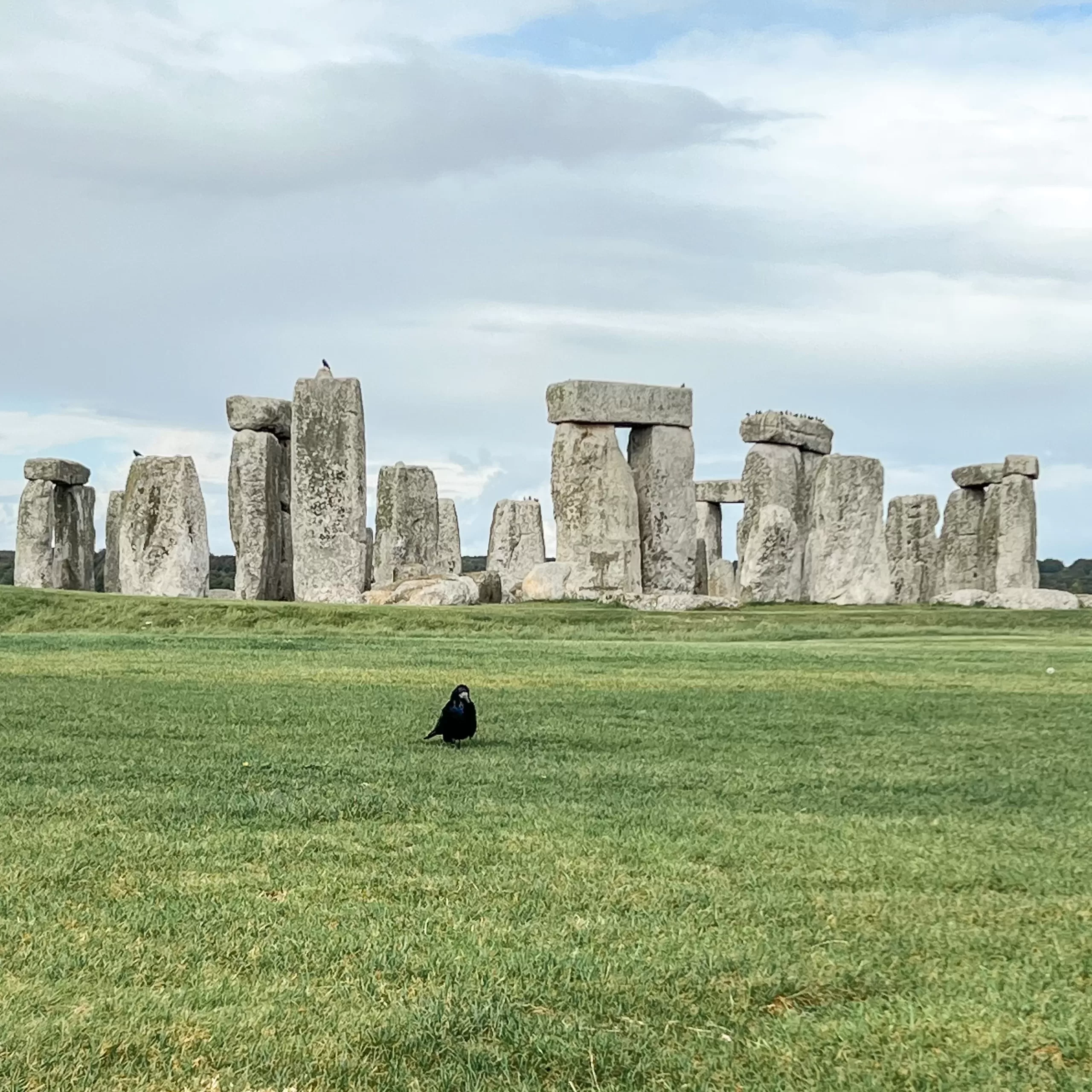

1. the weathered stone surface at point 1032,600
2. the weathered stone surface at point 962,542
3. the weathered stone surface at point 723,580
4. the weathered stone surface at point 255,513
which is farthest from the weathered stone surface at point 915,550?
the weathered stone surface at point 255,513

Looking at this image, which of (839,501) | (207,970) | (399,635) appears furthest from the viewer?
(839,501)

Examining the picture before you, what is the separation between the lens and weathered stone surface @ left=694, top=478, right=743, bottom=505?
119ft

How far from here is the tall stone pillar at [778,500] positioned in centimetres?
2694

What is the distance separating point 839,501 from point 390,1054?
2506cm

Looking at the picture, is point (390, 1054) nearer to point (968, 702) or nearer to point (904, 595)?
point (968, 702)

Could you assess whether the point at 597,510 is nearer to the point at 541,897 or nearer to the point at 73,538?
the point at 73,538

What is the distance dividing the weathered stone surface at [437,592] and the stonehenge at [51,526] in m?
8.87

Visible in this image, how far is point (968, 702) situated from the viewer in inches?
418

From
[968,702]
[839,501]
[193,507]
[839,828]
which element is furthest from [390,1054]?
[839,501]

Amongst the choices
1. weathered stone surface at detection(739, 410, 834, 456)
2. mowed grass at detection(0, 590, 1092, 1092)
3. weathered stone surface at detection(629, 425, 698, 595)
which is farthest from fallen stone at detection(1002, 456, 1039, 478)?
mowed grass at detection(0, 590, 1092, 1092)

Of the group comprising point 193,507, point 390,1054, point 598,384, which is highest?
point 598,384

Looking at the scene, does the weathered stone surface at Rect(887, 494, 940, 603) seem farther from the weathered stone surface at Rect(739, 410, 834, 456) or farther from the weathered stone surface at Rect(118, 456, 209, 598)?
the weathered stone surface at Rect(118, 456, 209, 598)

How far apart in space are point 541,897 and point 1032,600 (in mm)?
25023

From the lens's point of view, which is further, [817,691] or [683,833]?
[817,691]
